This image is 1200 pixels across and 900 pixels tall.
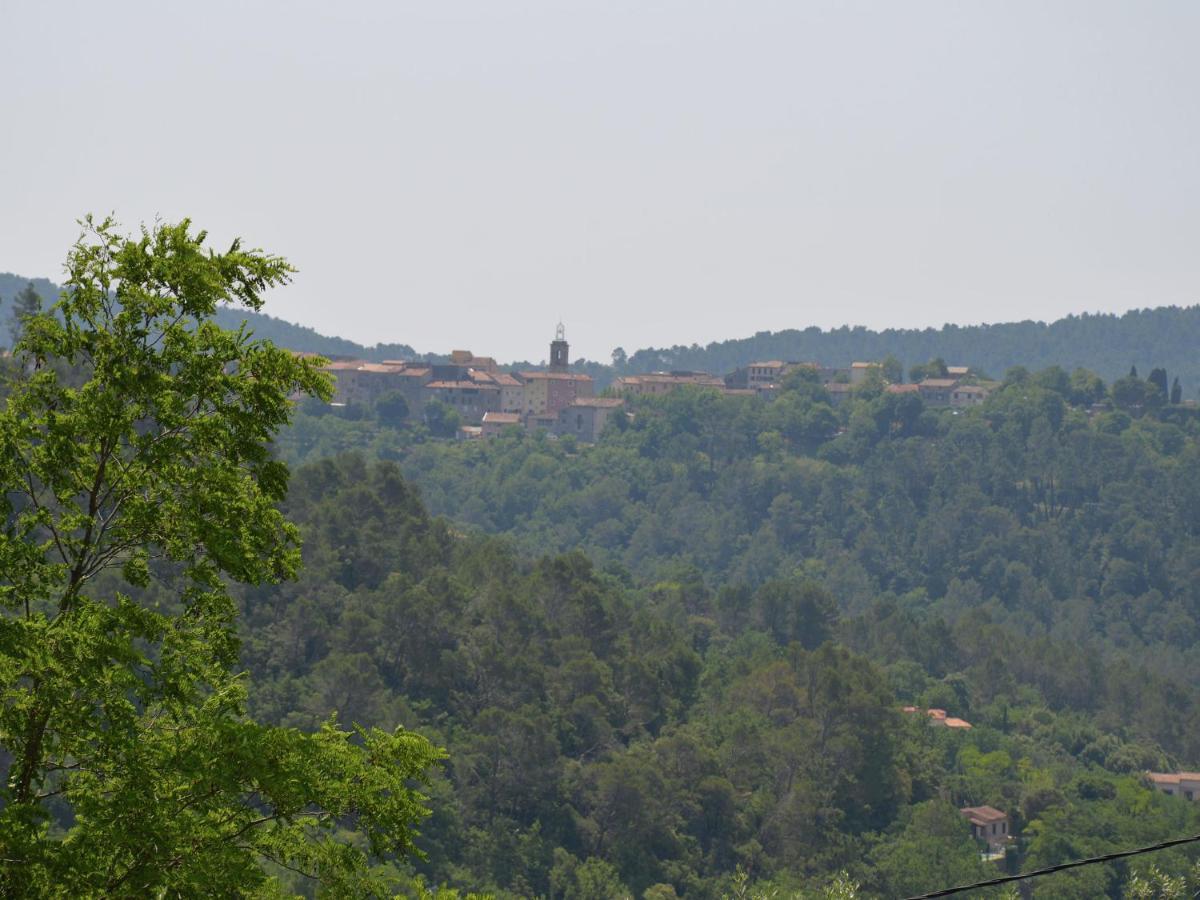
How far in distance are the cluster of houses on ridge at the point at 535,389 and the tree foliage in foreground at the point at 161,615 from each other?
13348cm

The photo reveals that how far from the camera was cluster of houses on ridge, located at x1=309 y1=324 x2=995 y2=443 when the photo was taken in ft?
484

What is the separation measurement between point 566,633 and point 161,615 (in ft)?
→ 169

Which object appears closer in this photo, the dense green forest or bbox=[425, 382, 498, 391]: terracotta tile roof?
the dense green forest

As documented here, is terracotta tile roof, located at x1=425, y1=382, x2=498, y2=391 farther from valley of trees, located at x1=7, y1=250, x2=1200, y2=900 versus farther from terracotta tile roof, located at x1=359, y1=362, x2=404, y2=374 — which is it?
valley of trees, located at x1=7, y1=250, x2=1200, y2=900

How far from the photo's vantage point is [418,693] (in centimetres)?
5447

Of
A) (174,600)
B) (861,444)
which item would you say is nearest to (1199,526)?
(861,444)

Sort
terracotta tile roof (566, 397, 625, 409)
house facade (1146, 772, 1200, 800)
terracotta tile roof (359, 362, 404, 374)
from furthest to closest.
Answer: terracotta tile roof (566, 397, 625, 409) < terracotta tile roof (359, 362, 404, 374) < house facade (1146, 772, 1200, 800)

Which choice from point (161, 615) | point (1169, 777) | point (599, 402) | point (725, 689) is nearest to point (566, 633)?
point (725, 689)

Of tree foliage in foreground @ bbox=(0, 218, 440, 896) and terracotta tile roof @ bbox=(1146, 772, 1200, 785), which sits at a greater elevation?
tree foliage in foreground @ bbox=(0, 218, 440, 896)

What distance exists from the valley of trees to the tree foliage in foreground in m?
0.02

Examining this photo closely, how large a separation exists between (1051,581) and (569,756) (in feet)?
259

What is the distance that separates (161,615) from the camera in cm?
988

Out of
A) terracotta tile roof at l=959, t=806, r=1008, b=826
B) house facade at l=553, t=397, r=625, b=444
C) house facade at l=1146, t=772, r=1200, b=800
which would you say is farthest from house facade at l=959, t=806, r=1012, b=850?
house facade at l=553, t=397, r=625, b=444

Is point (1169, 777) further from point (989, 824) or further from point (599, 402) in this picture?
point (599, 402)
